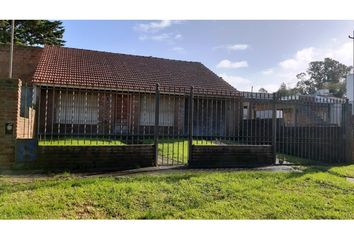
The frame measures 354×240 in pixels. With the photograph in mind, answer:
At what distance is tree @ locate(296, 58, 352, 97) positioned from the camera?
65.5 m

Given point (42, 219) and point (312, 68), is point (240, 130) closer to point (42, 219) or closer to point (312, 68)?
Answer: point (42, 219)

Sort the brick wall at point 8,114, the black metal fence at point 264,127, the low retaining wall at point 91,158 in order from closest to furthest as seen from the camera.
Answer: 1. the brick wall at point 8,114
2. the low retaining wall at point 91,158
3. the black metal fence at point 264,127

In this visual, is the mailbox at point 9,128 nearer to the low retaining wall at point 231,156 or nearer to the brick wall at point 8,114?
the brick wall at point 8,114

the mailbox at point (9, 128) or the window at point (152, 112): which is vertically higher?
the window at point (152, 112)

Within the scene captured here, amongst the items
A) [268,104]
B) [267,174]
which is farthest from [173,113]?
[267,174]

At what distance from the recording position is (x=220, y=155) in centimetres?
805

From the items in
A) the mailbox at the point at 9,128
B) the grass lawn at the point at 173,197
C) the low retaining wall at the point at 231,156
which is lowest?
the grass lawn at the point at 173,197

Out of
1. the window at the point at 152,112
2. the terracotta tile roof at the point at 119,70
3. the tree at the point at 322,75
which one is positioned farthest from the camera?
the tree at the point at 322,75

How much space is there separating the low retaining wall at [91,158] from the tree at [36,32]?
18.3 m

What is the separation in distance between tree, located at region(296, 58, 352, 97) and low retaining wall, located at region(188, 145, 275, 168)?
59.5 m

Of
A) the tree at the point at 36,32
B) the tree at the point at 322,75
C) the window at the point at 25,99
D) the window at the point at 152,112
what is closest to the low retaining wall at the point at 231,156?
the window at the point at 25,99

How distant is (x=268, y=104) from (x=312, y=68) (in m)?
68.8

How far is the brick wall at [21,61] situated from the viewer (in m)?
15.5

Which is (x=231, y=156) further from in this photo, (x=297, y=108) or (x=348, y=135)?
(x=348, y=135)
